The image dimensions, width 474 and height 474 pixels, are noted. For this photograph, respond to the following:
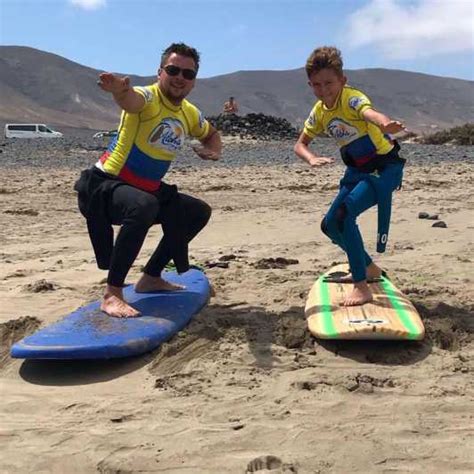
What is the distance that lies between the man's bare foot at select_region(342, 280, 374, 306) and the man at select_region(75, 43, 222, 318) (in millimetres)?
1197

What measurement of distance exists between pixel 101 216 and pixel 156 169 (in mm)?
491

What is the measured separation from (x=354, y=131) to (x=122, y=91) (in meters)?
1.65

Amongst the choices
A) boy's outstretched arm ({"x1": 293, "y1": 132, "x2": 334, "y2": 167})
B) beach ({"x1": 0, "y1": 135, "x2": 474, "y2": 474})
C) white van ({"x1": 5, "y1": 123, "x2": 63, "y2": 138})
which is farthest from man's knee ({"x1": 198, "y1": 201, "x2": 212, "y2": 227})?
white van ({"x1": 5, "y1": 123, "x2": 63, "y2": 138})

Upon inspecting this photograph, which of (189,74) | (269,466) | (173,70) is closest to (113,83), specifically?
(173,70)

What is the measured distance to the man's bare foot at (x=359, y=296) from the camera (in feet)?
15.0

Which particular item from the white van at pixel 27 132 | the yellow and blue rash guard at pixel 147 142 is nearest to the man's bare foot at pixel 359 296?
the yellow and blue rash guard at pixel 147 142

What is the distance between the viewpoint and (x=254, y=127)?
28578 millimetres

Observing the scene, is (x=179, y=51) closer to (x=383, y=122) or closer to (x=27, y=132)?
(x=383, y=122)

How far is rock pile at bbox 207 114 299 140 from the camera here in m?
27.3

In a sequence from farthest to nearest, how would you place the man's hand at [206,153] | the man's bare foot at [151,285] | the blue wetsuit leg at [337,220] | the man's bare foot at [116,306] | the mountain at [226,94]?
the mountain at [226,94] < the man's bare foot at [151,285] < the man's hand at [206,153] < the blue wetsuit leg at [337,220] < the man's bare foot at [116,306]

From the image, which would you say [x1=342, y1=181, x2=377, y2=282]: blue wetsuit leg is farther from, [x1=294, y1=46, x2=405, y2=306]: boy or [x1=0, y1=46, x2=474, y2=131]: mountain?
[x1=0, y1=46, x2=474, y2=131]: mountain

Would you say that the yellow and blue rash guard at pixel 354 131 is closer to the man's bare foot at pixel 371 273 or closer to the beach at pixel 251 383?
the man's bare foot at pixel 371 273

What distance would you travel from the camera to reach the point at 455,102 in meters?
130

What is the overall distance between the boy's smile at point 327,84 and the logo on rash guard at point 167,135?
98 cm
